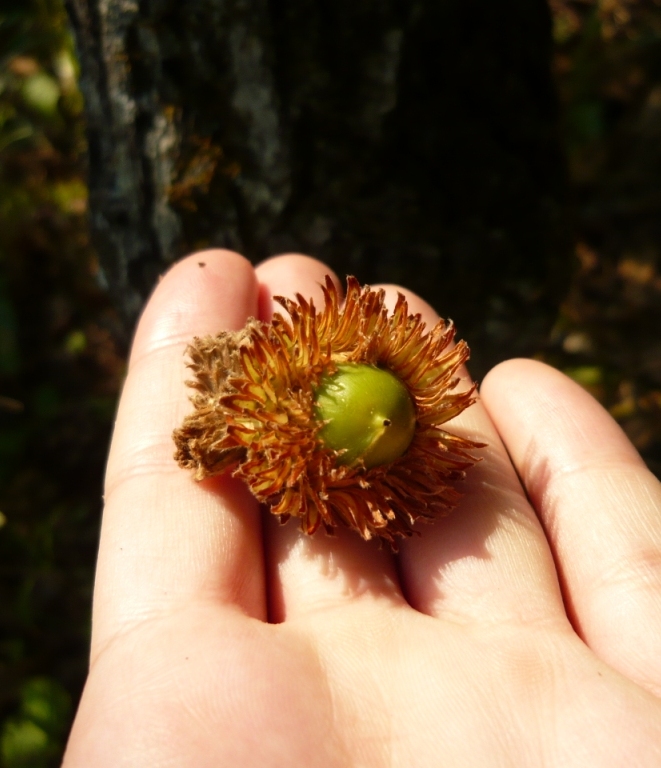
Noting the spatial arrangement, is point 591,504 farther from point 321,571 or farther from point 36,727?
point 36,727

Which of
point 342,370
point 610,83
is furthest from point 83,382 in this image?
point 610,83

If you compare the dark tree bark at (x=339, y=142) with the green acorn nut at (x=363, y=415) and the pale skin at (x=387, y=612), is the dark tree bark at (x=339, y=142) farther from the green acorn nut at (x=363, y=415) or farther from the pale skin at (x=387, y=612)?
the green acorn nut at (x=363, y=415)

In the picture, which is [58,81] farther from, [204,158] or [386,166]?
[386,166]

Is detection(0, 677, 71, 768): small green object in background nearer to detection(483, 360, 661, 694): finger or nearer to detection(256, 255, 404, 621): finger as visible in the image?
detection(256, 255, 404, 621): finger

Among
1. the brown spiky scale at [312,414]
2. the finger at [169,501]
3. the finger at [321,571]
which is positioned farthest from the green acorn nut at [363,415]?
the finger at [169,501]

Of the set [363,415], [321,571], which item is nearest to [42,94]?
[363,415]

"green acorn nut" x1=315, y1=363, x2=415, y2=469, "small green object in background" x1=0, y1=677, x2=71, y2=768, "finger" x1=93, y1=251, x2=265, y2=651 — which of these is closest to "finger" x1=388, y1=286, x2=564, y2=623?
"green acorn nut" x1=315, y1=363, x2=415, y2=469

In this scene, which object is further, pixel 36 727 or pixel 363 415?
pixel 36 727
